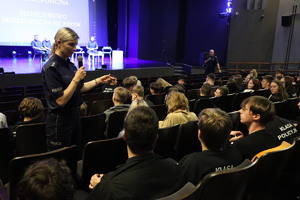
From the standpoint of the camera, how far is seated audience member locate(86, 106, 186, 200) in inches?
48.4

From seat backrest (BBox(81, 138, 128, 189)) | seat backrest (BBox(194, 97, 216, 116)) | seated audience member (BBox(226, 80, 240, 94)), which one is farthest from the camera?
seated audience member (BBox(226, 80, 240, 94))

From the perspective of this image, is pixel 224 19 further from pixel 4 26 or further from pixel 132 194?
pixel 132 194

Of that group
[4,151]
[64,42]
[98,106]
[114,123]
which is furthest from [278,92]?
[4,151]

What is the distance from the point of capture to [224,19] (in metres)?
13.0

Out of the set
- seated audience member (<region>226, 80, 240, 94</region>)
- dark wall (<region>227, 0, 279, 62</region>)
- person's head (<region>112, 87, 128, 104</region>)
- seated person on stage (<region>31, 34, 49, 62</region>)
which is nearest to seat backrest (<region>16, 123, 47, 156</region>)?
person's head (<region>112, 87, 128, 104</region>)

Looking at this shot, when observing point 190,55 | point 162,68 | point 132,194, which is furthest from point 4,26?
point 132,194

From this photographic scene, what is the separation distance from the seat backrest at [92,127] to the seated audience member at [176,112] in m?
0.72

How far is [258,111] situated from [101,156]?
54.6 inches

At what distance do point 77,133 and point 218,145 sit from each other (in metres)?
1.23

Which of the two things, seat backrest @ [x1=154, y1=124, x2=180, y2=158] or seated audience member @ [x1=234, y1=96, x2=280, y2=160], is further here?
seat backrest @ [x1=154, y1=124, x2=180, y2=158]

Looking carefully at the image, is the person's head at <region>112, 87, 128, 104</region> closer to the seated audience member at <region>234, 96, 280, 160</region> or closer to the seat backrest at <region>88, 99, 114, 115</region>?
the seat backrest at <region>88, 99, 114, 115</region>

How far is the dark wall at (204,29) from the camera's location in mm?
13204

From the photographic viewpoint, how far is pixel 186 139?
259cm

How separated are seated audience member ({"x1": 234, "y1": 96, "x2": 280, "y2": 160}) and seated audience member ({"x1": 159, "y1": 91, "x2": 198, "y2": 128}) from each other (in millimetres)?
660
